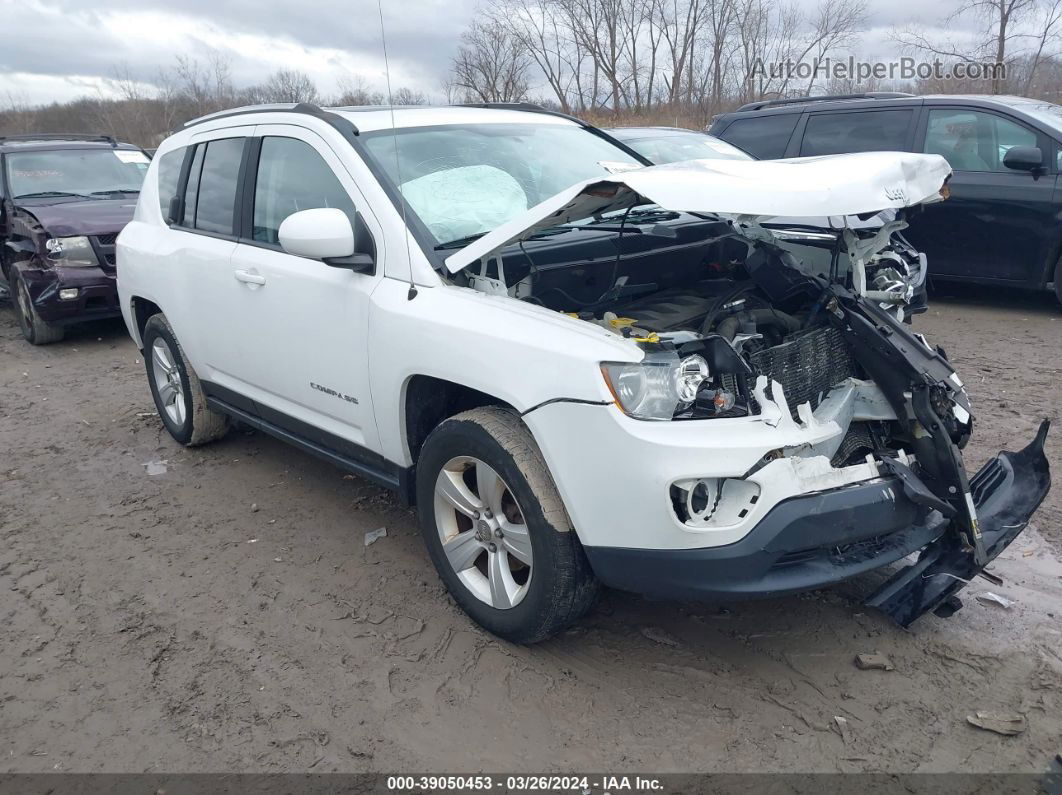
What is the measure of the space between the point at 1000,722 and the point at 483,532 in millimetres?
1747

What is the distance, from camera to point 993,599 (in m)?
3.24

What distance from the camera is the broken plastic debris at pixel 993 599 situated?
127 inches

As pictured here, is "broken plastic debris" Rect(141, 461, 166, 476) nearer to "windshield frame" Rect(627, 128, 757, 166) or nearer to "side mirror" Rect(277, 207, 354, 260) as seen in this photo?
"side mirror" Rect(277, 207, 354, 260)

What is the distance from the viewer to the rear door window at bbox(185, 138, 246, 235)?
14.0ft

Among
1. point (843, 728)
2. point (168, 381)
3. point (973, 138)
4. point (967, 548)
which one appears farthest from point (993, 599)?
point (973, 138)

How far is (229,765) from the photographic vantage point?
2.61 meters

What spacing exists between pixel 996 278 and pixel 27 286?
8.96 metres

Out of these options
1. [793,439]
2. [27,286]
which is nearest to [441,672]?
[793,439]

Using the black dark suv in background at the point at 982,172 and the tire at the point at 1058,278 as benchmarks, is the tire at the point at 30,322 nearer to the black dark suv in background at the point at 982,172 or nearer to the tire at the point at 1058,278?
the black dark suv in background at the point at 982,172

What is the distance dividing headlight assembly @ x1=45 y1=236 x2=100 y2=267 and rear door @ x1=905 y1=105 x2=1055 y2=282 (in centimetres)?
771

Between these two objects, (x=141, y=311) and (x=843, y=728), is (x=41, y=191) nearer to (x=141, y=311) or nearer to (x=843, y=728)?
(x=141, y=311)

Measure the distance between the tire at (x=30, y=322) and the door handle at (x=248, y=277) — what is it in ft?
17.3

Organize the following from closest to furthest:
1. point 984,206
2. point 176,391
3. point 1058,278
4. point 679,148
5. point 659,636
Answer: point 659,636 < point 176,391 < point 1058,278 < point 984,206 < point 679,148

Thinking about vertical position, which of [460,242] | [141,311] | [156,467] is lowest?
[156,467]
